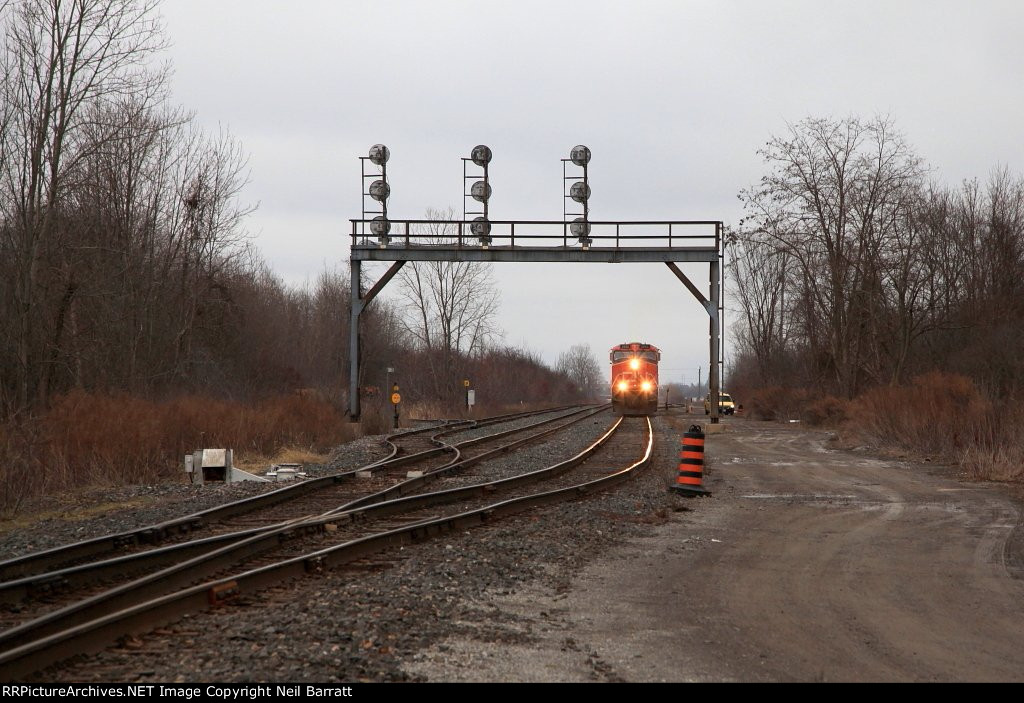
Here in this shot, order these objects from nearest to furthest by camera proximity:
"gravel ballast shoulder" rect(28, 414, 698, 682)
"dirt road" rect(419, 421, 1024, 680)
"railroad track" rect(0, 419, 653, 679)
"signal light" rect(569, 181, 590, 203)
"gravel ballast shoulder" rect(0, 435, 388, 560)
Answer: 1. "gravel ballast shoulder" rect(28, 414, 698, 682)
2. "railroad track" rect(0, 419, 653, 679)
3. "dirt road" rect(419, 421, 1024, 680)
4. "gravel ballast shoulder" rect(0, 435, 388, 560)
5. "signal light" rect(569, 181, 590, 203)

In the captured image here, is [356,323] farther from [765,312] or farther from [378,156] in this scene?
[765,312]

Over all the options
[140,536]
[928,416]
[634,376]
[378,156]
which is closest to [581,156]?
[378,156]

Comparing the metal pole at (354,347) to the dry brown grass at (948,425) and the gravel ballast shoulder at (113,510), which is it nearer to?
the gravel ballast shoulder at (113,510)

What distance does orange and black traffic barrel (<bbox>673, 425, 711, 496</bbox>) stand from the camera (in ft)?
50.9

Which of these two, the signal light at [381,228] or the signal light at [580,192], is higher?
the signal light at [580,192]

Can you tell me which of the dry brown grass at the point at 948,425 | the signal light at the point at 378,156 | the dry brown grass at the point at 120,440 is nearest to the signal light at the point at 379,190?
the signal light at the point at 378,156

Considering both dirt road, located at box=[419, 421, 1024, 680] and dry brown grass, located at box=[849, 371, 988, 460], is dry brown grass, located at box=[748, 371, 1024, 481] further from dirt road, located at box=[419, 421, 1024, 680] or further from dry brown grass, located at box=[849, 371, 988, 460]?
dirt road, located at box=[419, 421, 1024, 680]

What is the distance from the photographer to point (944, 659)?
620 cm

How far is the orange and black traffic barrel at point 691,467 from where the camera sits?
15523 mm

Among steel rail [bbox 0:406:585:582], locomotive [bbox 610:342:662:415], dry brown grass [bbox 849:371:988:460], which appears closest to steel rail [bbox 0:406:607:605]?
steel rail [bbox 0:406:585:582]

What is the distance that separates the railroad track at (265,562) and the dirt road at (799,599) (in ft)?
6.58

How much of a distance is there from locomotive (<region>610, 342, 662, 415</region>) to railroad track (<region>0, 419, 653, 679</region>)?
29907 mm

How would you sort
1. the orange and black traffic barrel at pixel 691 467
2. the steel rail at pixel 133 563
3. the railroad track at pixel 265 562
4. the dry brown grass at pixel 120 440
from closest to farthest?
the railroad track at pixel 265 562 → the steel rail at pixel 133 563 → the dry brown grass at pixel 120 440 → the orange and black traffic barrel at pixel 691 467
